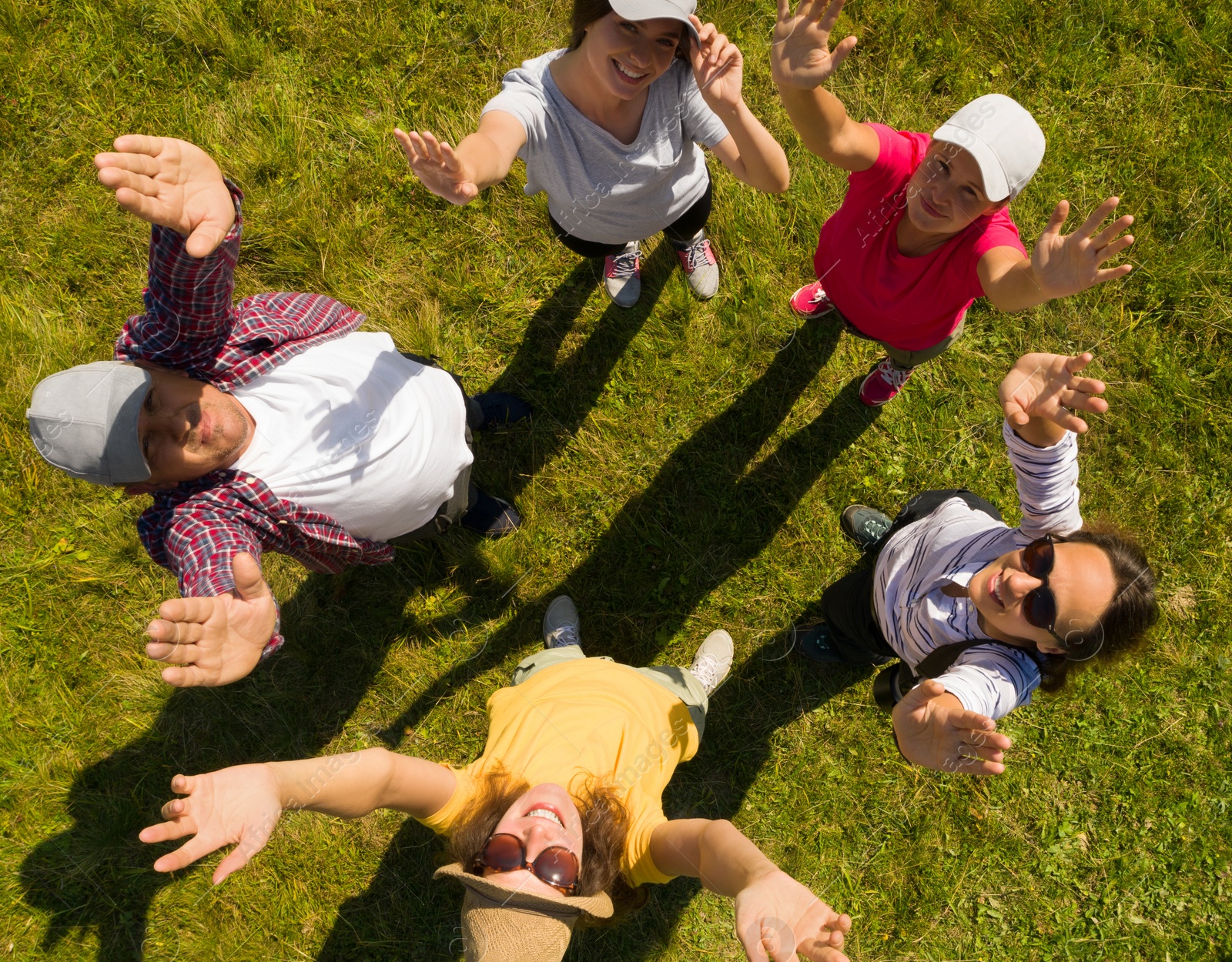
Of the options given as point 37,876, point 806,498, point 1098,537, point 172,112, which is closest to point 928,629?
point 1098,537

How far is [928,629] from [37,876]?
5289 mm

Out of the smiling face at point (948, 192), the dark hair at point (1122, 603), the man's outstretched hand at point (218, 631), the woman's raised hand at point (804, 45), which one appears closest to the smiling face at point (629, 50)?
the woman's raised hand at point (804, 45)

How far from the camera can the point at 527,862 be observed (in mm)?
2623

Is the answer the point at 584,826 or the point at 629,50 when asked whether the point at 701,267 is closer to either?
the point at 629,50

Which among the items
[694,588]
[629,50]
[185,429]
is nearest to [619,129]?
[629,50]

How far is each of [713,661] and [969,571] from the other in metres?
1.81

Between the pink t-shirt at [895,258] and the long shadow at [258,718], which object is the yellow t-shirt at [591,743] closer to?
the long shadow at [258,718]

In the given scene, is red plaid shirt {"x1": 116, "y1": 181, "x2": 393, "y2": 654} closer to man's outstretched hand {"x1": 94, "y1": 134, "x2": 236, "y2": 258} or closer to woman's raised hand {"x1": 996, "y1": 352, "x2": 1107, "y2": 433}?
man's outstretched hand {"x1": 94, "y1": 134, "x2": 236, "y2": 258}

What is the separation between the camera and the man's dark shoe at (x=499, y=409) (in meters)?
4.43

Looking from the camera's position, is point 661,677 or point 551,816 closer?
point 551,816

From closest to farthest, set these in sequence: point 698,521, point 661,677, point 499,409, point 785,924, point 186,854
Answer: point 186,854, point 785,924, point 661,677, point 499,409, point 698,521

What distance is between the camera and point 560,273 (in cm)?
471

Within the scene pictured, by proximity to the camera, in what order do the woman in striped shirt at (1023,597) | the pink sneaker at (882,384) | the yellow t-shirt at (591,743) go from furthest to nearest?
the pink sneaker at (882,384) < the yellow t-shirt at (591,743) < the woman in striped shirt at (1023,597)

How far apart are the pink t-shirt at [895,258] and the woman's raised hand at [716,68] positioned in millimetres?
721
